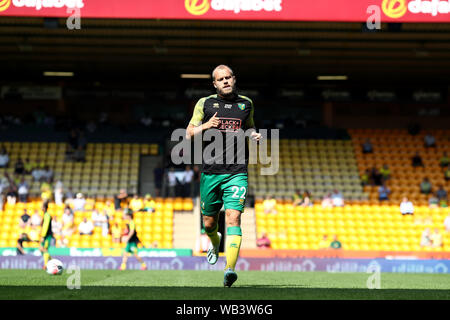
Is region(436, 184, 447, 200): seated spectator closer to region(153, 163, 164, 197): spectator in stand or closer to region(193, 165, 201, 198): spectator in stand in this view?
region(193, 165, 201, 198): spectator in stand

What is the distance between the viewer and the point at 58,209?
28.4m

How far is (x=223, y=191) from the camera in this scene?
940cm

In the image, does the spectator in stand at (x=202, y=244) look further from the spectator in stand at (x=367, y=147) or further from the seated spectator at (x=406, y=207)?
the spectator in stand at (x=367, y=147)

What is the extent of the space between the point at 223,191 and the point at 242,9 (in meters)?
13.6

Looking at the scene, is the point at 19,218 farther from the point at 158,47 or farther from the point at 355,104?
the point at 355,104

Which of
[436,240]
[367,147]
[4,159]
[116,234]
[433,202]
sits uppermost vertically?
[367,147]

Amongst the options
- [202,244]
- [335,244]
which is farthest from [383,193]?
[202,244]

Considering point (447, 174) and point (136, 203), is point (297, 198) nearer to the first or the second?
point (136, 203)

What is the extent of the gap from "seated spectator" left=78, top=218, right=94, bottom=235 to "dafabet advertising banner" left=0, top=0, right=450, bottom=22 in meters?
8.35

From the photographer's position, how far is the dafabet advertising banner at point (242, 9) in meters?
21.9

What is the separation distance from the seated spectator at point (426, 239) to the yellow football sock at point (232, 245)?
65.6 ft

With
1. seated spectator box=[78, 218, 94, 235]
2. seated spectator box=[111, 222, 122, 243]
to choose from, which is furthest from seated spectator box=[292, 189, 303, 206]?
seated spectator box=[78, 218, 94, 235]
